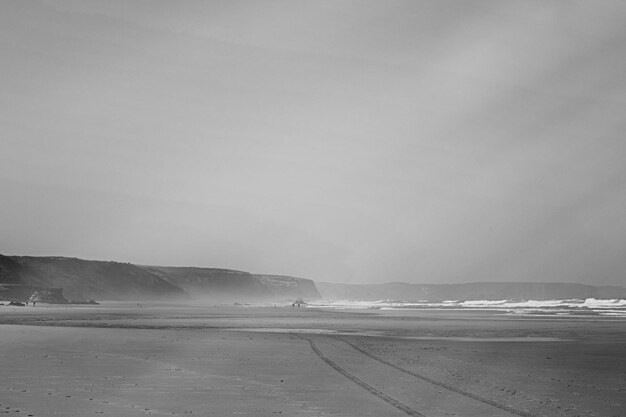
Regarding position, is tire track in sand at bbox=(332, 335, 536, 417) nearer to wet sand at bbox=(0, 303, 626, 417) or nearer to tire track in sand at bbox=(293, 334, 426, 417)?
wet sand at bbox=(0, 303, 626, 417)

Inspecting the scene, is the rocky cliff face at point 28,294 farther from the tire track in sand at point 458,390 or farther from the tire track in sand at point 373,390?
the tire track in sand at point 458,390

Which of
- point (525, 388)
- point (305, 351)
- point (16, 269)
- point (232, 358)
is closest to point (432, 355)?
point (305, 351)

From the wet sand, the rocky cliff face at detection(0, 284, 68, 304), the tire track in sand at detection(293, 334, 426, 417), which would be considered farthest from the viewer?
the rocky cliff face at detection(0, 284, 68, 304)

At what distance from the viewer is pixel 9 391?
55.3ft

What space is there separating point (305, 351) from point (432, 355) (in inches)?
219

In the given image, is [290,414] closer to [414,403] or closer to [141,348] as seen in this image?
[414,403]

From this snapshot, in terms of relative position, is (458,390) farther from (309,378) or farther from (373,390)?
(309,378)

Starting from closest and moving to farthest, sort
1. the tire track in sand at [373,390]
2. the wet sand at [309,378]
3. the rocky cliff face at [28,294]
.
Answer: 1. the tire track in sand at [373,390]
2. the wet sand at [309,378]
3. the rocky cliff face at [28,294]

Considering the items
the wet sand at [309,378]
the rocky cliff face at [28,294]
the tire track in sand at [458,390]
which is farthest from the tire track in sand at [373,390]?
the rocky cliff face at [28,294]

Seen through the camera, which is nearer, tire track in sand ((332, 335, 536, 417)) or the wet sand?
tire track in sand ((332, 335, 536, 417))

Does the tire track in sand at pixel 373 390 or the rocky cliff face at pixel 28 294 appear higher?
the rocky cliff face at pixel 28 294

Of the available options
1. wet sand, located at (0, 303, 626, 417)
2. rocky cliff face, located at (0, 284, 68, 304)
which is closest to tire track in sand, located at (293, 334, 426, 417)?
wet sand, located at (0, 303, 626, 417)

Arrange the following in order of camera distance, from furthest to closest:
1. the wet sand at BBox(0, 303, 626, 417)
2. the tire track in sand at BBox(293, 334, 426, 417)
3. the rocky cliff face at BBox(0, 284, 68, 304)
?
the rocky cliff face at BBox(0, 284, 68, 304) → the wet sand at BBox(0, 303, 626, 417) → the tire track in sand at BBox(293, 334, 426, 417)

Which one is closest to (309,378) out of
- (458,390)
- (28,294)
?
(458,390)
